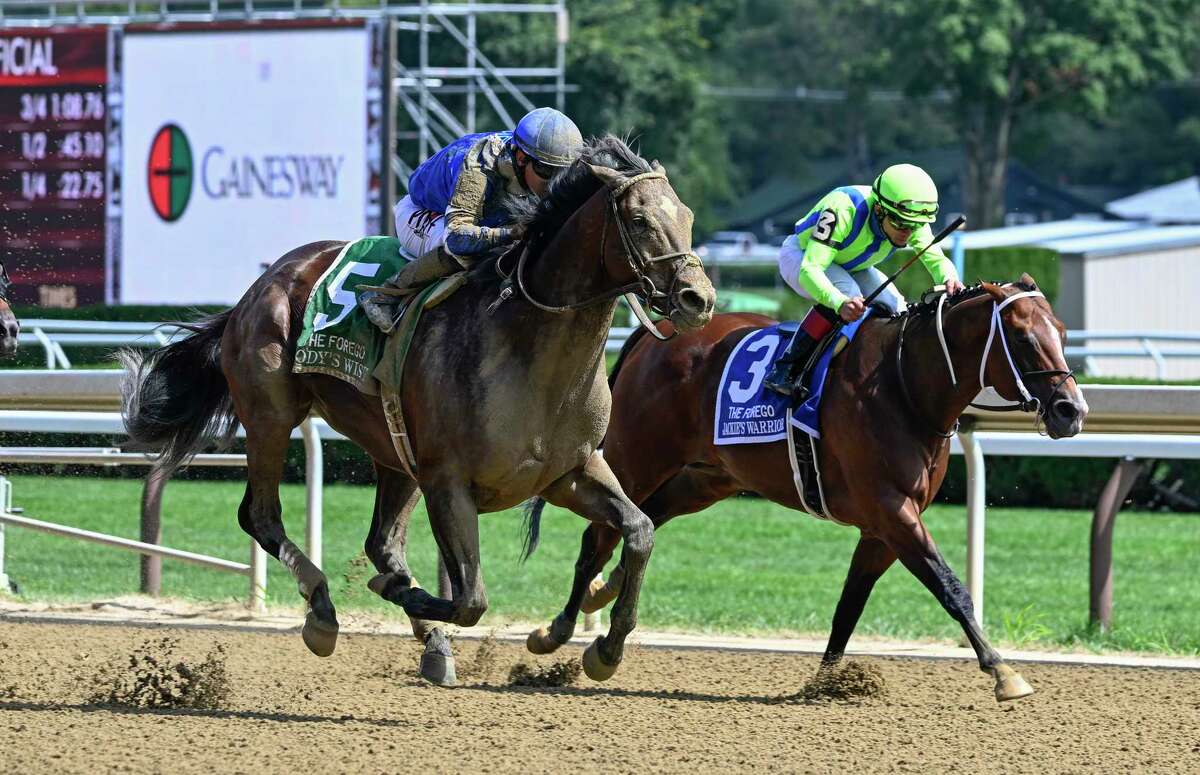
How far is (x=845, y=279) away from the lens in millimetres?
6398

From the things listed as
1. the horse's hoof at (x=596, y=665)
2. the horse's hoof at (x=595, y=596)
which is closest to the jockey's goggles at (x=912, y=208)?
the horse's hoof at (x=595, y=596)

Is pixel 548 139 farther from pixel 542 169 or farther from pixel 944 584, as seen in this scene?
pixel 944 584

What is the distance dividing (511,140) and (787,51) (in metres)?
56.4

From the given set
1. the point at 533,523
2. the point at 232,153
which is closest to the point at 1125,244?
the point at 232,153

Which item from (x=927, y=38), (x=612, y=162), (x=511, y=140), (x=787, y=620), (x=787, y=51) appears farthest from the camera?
(x=787, y=51)

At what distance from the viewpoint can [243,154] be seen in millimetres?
15836

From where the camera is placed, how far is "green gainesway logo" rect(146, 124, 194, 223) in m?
15.6

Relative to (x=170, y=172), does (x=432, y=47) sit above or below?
above

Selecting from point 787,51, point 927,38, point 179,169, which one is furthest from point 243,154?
point 787,51

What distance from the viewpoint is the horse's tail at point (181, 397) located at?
6.40 meters

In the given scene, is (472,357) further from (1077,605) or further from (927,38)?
(927,38)

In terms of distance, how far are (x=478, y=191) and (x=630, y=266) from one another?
0.75 meters

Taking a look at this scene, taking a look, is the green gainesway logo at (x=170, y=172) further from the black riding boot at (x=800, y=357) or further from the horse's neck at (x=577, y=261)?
the horse's neck at (x=577, y=261)

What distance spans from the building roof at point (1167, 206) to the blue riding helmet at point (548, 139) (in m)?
32.8
